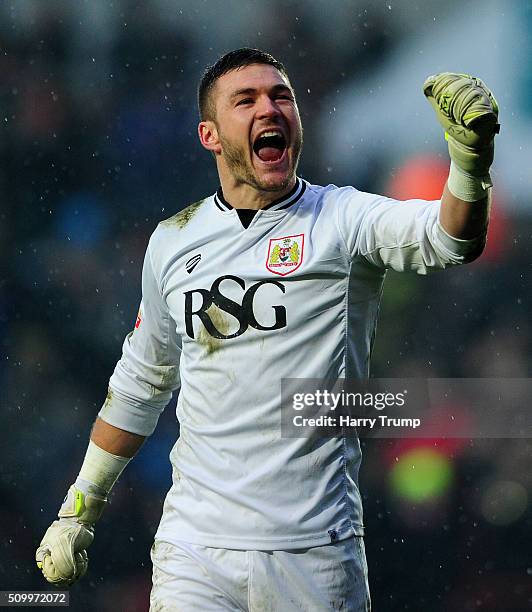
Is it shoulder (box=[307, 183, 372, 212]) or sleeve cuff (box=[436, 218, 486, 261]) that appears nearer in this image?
sleeve cuff (box=[436, 218, 486, 261])

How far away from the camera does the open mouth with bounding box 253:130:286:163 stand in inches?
A: 101

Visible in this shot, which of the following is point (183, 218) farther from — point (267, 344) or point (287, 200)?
point (267, 344)

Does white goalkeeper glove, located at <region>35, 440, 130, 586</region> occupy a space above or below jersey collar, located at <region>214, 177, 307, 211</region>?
below

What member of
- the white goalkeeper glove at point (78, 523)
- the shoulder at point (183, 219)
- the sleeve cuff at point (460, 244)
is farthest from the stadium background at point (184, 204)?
the sleeve cuff at point (460, 244)

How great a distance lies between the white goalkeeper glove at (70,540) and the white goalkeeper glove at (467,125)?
4.41ft

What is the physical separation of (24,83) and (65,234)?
2.43 feet

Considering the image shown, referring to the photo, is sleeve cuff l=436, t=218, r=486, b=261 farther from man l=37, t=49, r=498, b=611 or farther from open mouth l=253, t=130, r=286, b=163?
open mouth l=253, t=130, r=286, b=163

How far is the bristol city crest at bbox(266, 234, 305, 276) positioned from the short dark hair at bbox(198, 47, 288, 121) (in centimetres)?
44

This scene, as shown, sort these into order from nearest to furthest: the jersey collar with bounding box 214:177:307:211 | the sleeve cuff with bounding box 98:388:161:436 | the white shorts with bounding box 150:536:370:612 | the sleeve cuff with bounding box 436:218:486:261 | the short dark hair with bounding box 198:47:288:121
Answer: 1. the sleeve cuff with bounding box 436:218:486:261
2. the white shorts with bounding box 150:536:370:612
3. the jersey collar with bounding box 214:177:307:211
4. the short dark hair with bounding box 198:47:288:121
5. the sleeve cuff with bounding box 98:388:161:436

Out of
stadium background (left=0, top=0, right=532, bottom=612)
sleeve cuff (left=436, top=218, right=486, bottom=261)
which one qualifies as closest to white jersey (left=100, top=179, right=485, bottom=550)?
sleeve cuff (left=436, top=218, right=486, bottom=261)

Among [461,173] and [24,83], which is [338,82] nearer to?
[24,83]

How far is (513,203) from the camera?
4.61 m

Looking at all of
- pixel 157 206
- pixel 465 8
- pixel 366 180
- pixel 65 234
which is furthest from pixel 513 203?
pixel 65 234

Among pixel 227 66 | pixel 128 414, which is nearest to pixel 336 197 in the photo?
pixel 227 66
